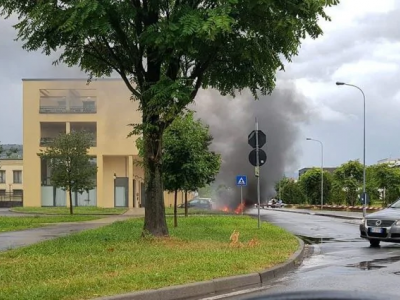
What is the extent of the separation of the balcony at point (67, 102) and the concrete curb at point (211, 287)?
46.7 metres

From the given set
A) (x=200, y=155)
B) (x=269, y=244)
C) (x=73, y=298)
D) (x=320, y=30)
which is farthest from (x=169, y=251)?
(x=200, y=155)

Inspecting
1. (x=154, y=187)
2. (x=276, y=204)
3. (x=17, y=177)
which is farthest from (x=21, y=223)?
(x=17, y=177)

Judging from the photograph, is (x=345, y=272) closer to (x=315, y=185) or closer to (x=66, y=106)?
(x=66, y=106)

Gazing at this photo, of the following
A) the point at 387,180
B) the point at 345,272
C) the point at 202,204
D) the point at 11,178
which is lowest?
the point at 202,204

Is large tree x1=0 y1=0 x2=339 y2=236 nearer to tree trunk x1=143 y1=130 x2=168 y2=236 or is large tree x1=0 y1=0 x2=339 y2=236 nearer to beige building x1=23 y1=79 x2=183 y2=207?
tree trunk x1=143 y1=130 x2=168 y2=236

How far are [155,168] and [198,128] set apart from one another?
8.24 meters

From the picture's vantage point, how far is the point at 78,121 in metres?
54.2

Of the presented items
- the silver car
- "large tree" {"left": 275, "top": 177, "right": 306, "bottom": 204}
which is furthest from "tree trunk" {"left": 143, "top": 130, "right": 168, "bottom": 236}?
"large tree" {"left": 275, "top": 177, "right": 306, "bottom": 204}

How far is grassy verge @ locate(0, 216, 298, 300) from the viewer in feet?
24.3

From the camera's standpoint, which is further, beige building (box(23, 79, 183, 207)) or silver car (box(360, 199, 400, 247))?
beige building (box(23, 79, 183, 207))

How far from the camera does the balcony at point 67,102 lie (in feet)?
178

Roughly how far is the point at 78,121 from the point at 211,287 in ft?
158

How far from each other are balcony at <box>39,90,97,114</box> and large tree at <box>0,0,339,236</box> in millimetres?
39092

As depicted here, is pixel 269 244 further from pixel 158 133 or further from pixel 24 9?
pixel 24 9
